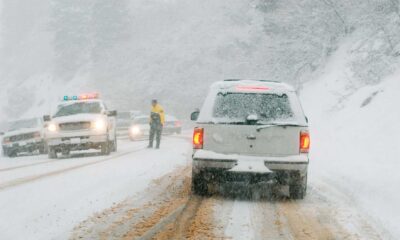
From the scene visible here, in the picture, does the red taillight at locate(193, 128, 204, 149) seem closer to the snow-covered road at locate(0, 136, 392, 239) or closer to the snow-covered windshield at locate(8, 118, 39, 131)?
the snow-covered road at locate(0, 136, 392, 239)

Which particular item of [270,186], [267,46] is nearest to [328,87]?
[267,46]

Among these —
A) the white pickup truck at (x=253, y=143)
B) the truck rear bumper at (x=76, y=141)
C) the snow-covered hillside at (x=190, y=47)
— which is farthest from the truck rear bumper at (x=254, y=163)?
the snow-covered hillside at (x=190, y=47)

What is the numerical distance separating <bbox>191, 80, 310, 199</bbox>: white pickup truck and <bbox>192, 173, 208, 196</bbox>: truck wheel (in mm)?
82

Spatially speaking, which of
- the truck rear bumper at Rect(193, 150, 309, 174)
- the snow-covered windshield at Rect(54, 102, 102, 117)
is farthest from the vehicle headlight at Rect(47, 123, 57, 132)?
the truck rear bumper at Rect(193, 150, 309, 174)

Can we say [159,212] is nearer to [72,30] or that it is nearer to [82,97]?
[82,97]

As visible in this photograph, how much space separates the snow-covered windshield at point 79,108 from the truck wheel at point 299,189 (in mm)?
11462

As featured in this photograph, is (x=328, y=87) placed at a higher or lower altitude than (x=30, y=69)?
lower

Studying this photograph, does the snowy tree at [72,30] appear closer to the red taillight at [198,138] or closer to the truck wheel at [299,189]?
the red taillight at [198,138]

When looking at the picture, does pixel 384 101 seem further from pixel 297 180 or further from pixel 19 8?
pixel 19 8

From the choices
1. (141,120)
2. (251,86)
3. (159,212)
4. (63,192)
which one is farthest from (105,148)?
(141,120)

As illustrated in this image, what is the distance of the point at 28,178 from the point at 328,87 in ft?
64.1

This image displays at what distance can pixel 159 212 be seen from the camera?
7.87 metres

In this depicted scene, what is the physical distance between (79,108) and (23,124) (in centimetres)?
645

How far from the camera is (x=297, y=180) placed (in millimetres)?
9141
